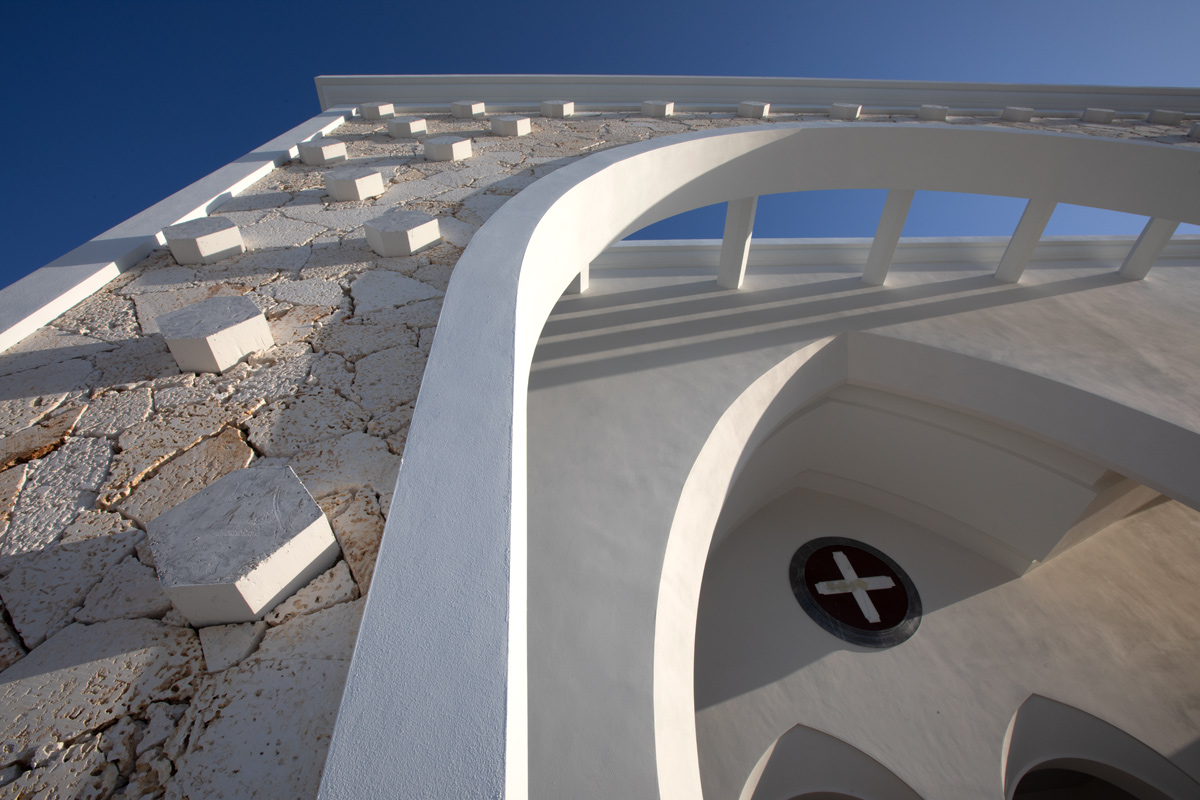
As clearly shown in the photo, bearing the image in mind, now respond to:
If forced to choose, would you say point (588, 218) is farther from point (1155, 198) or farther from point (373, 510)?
point (1155, 198)

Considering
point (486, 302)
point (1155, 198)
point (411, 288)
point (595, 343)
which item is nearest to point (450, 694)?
point (486, 302)

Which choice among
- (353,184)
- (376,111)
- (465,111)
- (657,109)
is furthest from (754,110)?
(353,184)

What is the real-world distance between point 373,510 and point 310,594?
0.87 ft

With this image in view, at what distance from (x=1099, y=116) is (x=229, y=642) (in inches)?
420

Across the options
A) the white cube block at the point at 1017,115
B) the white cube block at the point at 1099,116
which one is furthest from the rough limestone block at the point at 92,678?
the white cube block at the point at 1099,116

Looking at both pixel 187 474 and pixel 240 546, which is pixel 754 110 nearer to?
pixel 187 474

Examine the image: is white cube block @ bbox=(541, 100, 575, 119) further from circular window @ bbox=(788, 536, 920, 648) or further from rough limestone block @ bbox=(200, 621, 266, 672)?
rough limestone block @ bbox=(200, 621, 266, 672)

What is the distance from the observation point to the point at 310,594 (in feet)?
4.26

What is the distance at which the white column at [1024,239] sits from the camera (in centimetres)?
522

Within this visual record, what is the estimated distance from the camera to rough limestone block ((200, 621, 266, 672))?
3.86ft

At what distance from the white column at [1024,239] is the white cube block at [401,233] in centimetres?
560

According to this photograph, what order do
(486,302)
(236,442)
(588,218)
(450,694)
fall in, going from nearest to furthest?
(450,694) < (236,442) < (486,302) < (588,218)

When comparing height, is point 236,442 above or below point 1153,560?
above

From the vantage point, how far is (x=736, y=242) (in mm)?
5246
